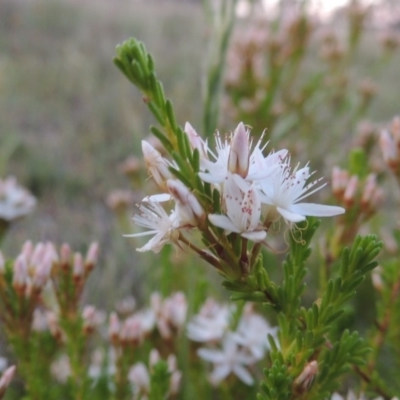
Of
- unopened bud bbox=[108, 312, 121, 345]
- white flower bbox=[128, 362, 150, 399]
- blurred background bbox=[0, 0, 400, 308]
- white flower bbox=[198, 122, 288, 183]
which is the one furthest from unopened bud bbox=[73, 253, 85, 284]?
blurred background bbox=[0, 0, 400, 308]

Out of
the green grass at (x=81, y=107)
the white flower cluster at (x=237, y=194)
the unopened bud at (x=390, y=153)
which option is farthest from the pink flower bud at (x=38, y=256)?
the green grass at (x=81, y=107)

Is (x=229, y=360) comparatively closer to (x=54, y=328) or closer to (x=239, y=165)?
(x=54, y=328)

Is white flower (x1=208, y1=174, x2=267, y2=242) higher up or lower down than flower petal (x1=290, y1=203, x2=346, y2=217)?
higher up

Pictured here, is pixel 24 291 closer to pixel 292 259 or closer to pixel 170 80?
pixel 292 259

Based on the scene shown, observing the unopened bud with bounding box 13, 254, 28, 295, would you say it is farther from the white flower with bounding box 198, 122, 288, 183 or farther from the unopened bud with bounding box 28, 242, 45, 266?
the white flower with bounding box 198, 122, 288, 183

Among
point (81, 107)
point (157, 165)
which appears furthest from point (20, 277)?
point (81, 107)

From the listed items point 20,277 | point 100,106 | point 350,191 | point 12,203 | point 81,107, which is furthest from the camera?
point 81,107
